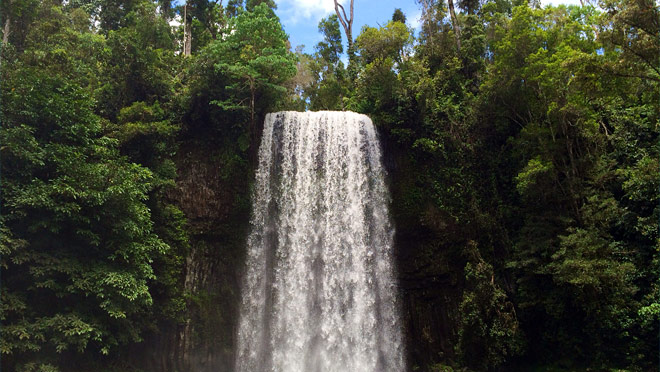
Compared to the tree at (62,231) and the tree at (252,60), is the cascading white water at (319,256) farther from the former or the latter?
the tree at (62,231)

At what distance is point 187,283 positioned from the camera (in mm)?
13727

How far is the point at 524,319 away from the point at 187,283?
10937mm

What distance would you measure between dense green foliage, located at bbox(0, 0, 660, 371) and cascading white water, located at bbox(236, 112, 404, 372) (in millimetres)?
752

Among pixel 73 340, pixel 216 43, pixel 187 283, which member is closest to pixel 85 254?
pixel 73 340

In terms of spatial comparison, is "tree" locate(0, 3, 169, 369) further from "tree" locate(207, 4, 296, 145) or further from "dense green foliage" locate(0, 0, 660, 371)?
"tree" locate(207, 4, 296, 145)

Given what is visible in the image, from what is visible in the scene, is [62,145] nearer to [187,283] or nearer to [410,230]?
[187,283]

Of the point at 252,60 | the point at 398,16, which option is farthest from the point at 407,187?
the point at 398,16

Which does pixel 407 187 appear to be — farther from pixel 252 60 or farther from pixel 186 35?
pixel 186 35

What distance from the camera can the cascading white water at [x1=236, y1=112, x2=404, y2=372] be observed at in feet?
42.4

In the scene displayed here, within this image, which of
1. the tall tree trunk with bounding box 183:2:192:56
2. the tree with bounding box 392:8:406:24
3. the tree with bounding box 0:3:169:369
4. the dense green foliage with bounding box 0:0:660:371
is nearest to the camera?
the tree with bounding box 0:3:169:369

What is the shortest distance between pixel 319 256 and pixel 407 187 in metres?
4.19

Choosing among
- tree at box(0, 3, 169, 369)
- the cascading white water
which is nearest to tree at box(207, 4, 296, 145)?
the cascading white water

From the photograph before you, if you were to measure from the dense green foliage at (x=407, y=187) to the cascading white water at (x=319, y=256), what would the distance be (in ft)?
2.47

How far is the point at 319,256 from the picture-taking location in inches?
550
